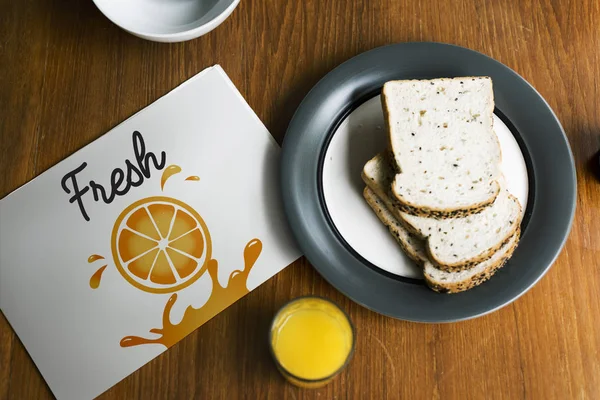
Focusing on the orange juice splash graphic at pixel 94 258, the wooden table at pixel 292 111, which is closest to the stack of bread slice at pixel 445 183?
the wooden table at pixel 292 111

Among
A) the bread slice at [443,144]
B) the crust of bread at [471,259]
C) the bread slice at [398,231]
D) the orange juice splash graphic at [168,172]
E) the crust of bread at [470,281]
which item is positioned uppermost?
the orange juice splash graphic at [168,172]

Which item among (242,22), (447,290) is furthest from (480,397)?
(242,22)

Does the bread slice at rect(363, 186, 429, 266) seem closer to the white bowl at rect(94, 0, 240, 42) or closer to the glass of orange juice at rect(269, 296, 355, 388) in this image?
the glass of orange juice at rect(269, 296, 355, 388)

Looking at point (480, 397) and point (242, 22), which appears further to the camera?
point (242, 22)

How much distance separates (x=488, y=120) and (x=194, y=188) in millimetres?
466

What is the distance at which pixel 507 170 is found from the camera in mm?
835

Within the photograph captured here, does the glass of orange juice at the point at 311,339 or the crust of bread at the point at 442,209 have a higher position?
the crust of bread at the point at 442,209

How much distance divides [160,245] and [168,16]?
353 mm

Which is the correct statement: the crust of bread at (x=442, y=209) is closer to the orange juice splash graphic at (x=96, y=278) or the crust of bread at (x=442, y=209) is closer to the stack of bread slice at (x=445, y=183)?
the stack of bread slice at (x=445, y=183)

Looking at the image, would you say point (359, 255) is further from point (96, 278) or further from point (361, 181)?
point (96, 278)

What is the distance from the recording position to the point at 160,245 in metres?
0.84

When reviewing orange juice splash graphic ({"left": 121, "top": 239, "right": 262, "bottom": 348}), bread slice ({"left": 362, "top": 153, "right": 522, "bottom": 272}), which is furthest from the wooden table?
bread slice ({"left": 362, "top": 153, "right": 522, "bottom": 272})

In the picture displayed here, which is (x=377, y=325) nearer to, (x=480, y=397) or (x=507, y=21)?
(x=480, y=397)

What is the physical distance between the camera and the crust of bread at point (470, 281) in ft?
2.55
